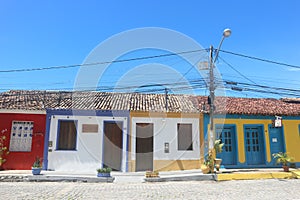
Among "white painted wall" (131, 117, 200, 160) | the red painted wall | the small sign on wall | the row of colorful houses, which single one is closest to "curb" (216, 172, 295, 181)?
the row of colorful houses

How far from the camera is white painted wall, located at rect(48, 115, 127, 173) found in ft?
36.6

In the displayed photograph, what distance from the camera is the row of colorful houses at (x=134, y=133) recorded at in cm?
1130

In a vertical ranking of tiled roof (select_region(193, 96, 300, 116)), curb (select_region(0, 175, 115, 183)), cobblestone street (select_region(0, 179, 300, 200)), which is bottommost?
cobblestone street (select_region(0, 179, 300, 200))

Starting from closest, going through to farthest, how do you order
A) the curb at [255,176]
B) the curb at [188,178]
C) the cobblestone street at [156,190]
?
1. the cobblestone street at [156,190]
2. the curb at [188,178]
3. the curb at [255,176]

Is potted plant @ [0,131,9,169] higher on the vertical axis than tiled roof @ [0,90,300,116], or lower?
lower

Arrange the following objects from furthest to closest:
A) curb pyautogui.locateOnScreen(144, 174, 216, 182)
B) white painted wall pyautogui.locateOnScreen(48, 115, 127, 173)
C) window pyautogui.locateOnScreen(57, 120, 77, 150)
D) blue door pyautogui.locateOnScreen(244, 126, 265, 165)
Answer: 1. blue door pyautogui.locateOnScreen(244, 126, 265, 165)
2. window pyautogui.locateOnScreen(57, 120, 77, 150)
3. white painted wall pyautogui.locateOnScreen(48, 115, 127, 173)
4. curb pyautogui.locateOnScreen(144, 174, 216, 182)

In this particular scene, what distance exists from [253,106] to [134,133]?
Result: 6943mm

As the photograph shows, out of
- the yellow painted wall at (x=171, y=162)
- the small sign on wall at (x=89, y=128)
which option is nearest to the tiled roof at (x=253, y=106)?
the yellow painted wall at (x=171, y=162)

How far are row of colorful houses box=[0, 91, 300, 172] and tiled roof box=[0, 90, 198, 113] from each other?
5 centimetres

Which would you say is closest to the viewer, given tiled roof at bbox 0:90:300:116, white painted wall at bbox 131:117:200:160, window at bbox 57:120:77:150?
window at bbox 57:120:77:150

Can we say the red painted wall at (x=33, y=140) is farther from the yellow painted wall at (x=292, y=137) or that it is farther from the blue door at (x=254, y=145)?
the yellow painted wall at (x=292, y=137)

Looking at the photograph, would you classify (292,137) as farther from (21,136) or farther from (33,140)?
(21,136)

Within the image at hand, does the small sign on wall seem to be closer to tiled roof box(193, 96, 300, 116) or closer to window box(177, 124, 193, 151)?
window box(177, 124, 193, 151)

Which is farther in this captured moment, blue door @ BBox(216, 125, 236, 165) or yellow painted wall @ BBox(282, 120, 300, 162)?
yellow painted wall @ BBox(282, 120, 300, 162)
